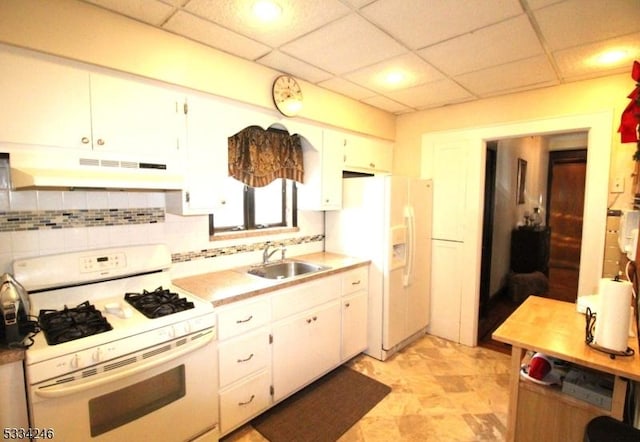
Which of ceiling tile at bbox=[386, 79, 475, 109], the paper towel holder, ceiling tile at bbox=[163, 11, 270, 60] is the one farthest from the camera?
ceiling tile at bbox=[386, 79, 475, 109]

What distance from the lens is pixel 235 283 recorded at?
7.00 feet

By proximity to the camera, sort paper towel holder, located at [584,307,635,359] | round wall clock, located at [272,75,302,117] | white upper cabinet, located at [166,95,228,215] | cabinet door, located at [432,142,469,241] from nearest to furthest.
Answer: paper towel holder, located at [584,307,635,359], white upper cabinet, located at [166,95,228,215], round wall clock, located at [272,75,302,117], cabinet door, located at [432,142,469,241]

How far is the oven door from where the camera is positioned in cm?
130

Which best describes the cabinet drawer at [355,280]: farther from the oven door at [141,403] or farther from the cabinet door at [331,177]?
the oven door at [141,403]

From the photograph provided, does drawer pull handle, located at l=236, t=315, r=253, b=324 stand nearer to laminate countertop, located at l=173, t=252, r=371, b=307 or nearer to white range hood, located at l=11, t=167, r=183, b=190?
laminate countertop, located at l=173, t=252, r=371, b=307

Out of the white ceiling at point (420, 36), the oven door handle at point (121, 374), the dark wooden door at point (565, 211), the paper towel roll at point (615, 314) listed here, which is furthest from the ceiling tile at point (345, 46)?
the dark wooden door at point (565, 211)

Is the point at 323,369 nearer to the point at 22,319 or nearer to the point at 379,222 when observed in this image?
the point at 379,222

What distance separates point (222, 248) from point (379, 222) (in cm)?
138

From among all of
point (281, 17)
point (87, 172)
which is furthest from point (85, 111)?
point (281, 17)

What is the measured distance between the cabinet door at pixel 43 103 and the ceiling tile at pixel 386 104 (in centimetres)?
232

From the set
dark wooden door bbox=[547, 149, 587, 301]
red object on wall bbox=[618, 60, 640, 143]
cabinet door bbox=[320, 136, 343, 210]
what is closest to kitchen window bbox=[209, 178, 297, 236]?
cabinet door bbox=[320, 136, 343, 210]

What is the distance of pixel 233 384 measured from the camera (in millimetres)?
1912

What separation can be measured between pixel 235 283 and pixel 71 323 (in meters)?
0.89

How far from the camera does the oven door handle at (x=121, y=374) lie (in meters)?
1.26
